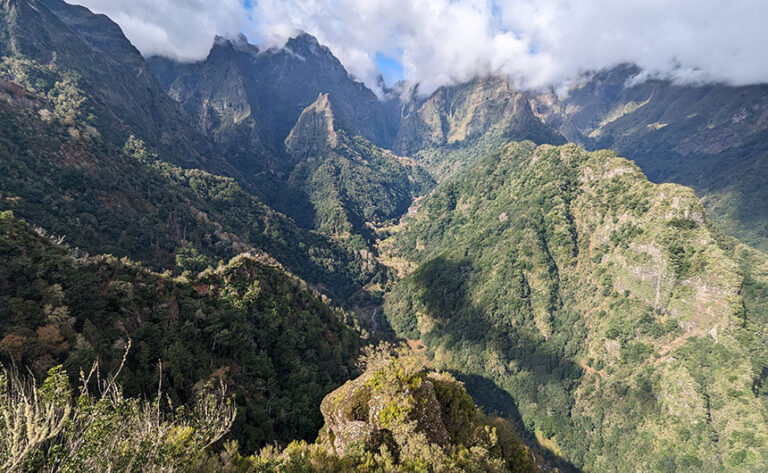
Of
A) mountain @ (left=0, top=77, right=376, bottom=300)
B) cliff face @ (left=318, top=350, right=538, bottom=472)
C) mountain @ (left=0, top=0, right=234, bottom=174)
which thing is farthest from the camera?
mountain @ (left=0, top=0, right=234, bottom=174)

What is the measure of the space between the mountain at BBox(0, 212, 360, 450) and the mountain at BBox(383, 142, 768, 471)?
109 metres

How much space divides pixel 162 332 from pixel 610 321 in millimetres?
156720

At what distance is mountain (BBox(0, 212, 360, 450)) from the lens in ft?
115

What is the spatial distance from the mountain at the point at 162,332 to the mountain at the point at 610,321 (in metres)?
109

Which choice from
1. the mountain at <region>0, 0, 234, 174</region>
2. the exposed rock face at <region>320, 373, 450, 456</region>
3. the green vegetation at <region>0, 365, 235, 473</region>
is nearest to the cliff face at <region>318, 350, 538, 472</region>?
the exposed rock face at <region>320, 373, 450, 456</region>

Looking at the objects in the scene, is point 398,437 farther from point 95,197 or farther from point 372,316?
point 372,316

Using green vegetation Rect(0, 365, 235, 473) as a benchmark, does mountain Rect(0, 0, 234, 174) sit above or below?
above

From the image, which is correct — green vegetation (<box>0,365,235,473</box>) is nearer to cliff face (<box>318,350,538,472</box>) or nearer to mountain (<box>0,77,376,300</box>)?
cliff face (<box>318,350,538,472</box>)

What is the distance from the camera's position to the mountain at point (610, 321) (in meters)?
94.0

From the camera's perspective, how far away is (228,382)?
157 feet

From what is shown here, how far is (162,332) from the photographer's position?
46781 millimetres

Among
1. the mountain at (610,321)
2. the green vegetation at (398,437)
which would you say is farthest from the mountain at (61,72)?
the mountain at (610,321)

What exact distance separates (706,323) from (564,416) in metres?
60.8

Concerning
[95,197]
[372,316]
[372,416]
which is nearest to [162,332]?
[372,416]
